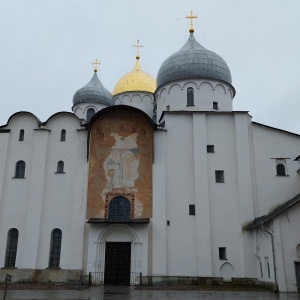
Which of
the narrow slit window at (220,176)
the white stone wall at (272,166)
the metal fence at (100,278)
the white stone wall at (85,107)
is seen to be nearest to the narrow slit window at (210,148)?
the narrow slit window at (220,176)

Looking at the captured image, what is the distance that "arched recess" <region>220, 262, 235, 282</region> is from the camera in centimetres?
2025

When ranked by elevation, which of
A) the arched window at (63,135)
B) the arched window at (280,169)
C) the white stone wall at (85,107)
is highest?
the white stone wall at (85,107)

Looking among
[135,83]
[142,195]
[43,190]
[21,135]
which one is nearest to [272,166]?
[142,195]

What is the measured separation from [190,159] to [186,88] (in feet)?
18.4

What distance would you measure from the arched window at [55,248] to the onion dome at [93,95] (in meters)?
13.8

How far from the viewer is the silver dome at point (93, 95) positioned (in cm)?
3209

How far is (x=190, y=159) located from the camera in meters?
22.4

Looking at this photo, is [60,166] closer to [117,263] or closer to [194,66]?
[117,263]

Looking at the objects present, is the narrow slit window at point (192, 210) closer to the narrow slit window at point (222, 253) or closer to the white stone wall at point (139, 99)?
the narrow slit window at point (222, 253)

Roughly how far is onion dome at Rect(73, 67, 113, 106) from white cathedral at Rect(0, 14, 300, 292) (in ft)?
29.6

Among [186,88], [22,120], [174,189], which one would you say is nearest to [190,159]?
[174,189]

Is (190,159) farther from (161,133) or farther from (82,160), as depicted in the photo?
(82,160)

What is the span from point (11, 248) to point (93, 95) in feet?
49.9

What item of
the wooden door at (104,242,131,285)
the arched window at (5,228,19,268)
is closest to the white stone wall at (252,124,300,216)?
the wooden door at (104,242,131,285)
